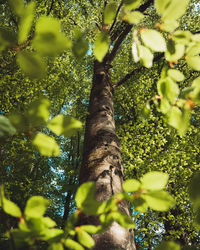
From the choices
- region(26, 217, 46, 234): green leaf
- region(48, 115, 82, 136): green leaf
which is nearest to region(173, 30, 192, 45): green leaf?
region(48, 115, 82, 136): green leaf

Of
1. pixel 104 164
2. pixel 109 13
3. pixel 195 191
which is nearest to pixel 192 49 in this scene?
pixel 109 13

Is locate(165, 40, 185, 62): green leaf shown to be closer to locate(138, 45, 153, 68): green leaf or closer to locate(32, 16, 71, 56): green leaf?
locate(138, 45, 153, 68): green leaf

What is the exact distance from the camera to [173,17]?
1.68 feet

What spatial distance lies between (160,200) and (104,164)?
111 centimetres

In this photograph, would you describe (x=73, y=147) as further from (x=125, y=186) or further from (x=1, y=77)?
(x=125, y=186)

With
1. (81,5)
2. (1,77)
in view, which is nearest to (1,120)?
(1,77)

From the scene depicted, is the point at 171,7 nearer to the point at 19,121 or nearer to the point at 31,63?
the point at 31,63

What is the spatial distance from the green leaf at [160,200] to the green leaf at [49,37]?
0.42 metres

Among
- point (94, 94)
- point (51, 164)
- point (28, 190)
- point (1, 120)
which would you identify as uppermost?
point (51, 164)

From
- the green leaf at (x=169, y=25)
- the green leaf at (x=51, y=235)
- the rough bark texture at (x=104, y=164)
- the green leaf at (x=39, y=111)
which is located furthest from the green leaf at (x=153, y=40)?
the rough bark texture at (x=104, y=164)

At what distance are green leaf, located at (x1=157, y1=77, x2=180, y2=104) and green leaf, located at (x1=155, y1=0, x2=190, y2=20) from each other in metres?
0.18

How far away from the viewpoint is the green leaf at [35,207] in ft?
1.46

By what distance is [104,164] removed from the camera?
154cm

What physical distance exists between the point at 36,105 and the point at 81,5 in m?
10.6
